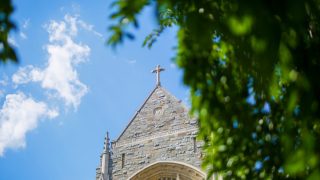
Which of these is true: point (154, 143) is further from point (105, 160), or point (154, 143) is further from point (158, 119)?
point (105, 160)

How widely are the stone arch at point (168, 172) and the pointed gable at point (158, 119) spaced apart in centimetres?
95

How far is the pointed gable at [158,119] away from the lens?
522 inches

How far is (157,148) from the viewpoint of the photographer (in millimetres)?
13055

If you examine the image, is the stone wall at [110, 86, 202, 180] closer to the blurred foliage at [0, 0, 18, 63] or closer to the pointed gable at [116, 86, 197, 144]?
the pointed gable at [116, 86, 197, 144]

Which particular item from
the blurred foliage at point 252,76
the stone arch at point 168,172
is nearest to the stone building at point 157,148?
the stone arch at point 168,172

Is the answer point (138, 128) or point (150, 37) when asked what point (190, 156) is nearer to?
point (138, 128)

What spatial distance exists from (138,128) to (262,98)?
10375 millimetres

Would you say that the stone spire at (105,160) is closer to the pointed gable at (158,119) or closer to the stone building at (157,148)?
the stone building at (157,148)

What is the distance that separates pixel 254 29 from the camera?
228 cm

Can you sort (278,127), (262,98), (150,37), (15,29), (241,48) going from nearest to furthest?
1. (15,29)
2. (241,48)
3. (262,98)
4. (278,127)
5. (150,37)

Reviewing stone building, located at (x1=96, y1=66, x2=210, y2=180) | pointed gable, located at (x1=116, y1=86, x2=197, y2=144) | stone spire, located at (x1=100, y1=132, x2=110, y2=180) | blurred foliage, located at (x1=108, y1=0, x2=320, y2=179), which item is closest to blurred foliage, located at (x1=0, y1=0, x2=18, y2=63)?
blurred foliage, located at (x1=108, y1=0, x2=320, y2=179)

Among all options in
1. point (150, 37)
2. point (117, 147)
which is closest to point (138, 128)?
point (117, 147)

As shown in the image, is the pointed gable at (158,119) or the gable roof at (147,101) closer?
the pointed gable at (158,119)

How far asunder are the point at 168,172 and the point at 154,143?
0.89 m
